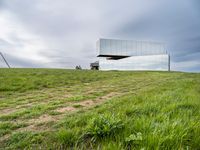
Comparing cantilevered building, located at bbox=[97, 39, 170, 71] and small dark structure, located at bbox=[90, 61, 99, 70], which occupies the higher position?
cantilevered building, located at bbox=[97, 39, 170, 71]

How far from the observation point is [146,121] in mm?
2527

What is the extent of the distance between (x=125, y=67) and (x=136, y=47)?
7.35 metres

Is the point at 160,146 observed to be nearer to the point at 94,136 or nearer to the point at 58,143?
the point at 94,136

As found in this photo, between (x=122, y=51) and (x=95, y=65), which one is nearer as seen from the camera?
(x=122, y=51)

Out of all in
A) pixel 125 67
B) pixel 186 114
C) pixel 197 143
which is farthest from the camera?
pixel 125 67

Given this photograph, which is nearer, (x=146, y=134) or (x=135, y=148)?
(x=135, y=148)

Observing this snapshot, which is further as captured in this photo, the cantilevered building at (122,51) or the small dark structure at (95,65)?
the small dark structure at (95,65)

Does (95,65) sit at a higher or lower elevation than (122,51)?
lower

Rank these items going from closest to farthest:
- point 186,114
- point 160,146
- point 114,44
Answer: point 160,146, point 186,114, point 114,44

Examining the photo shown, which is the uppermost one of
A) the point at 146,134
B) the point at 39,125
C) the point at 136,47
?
the point at 136,47

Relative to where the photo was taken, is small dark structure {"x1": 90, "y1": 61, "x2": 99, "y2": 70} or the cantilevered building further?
small dark structure {"x1": 90, "y1": 61, "x2": 99, "y2": 70}

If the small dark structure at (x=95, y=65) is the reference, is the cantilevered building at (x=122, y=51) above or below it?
above

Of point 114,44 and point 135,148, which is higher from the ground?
point 114,44

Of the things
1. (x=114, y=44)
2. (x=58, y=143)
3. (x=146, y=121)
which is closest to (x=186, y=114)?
(x=146, y=121)
